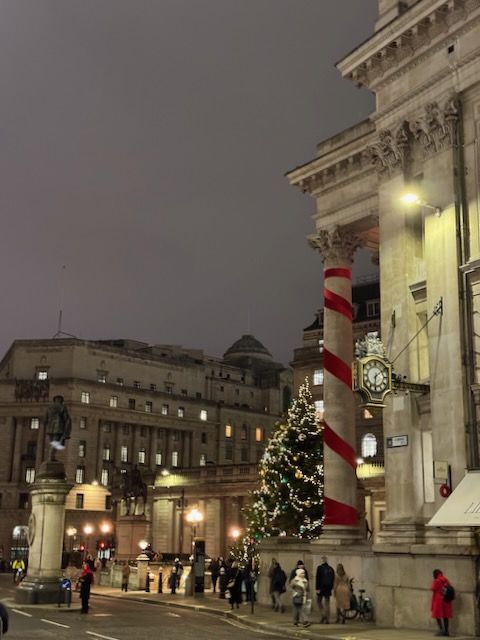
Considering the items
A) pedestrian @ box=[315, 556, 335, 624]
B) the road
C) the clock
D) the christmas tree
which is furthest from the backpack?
the christmas tree

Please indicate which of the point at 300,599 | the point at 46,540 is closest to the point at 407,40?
the point at 300,599

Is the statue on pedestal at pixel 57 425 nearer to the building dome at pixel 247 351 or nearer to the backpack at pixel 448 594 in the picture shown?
the backpack at pixel 448 594

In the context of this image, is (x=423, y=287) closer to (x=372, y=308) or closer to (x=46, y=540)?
(x=46, y=540)

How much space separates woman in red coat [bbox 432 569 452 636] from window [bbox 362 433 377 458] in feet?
183

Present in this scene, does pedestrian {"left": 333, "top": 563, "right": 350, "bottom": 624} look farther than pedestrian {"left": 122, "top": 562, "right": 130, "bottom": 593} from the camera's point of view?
No

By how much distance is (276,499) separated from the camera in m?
43.7

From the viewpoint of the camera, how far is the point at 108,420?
4419 inches

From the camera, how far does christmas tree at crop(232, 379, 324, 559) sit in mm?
43188

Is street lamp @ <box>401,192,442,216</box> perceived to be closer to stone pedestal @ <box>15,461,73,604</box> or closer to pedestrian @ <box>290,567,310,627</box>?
pedestrian @ <box>290,567,310,627</box>

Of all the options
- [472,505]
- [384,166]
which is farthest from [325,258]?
[472,505]

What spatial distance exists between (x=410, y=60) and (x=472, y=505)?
14407 millimetres

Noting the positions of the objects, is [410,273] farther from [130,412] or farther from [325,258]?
[130,412]

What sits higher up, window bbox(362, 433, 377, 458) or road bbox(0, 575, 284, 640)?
window bbox(362, 433, 377, 458)

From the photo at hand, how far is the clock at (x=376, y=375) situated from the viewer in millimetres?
24312
